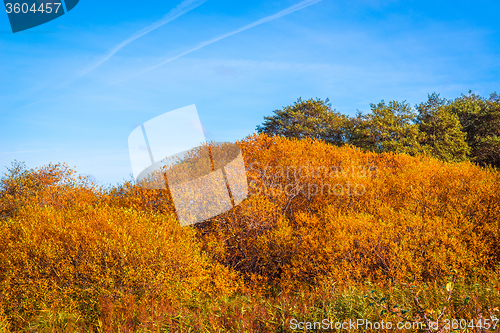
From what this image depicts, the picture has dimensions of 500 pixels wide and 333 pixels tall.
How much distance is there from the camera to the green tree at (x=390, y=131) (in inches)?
1124

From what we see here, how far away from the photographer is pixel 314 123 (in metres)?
35.9

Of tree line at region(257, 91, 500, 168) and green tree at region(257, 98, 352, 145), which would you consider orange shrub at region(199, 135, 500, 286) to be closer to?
tree line at region(257, 91, 500, 168)

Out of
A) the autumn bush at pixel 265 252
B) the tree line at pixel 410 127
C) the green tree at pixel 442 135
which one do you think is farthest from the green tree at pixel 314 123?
the autumn bush at pixel 265 252

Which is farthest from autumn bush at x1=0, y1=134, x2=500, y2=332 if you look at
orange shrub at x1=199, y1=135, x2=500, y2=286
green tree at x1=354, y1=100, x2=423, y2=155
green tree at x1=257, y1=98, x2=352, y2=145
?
green tree at x1=257, y1=98, x2=352, y2=145

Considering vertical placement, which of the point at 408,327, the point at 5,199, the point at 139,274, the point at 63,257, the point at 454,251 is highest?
the point at 5,199

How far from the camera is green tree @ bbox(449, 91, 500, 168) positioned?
3209cm

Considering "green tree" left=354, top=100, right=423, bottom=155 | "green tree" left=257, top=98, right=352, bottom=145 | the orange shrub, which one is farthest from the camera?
"green tree" left=257, top=98, right=352, bottom=145

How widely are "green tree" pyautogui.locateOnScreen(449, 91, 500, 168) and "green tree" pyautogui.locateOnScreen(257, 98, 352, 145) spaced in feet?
40.9

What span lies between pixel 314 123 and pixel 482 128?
1693 cm

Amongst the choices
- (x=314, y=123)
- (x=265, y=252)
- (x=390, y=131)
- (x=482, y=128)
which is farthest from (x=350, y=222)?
(x=482, y=128)

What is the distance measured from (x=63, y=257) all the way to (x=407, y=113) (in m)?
30.0

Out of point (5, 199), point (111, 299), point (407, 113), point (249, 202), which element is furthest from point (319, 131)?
point (111, 299)

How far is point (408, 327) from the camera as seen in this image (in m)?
5.46

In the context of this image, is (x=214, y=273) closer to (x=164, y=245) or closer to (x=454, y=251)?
(x=164, y=245)
